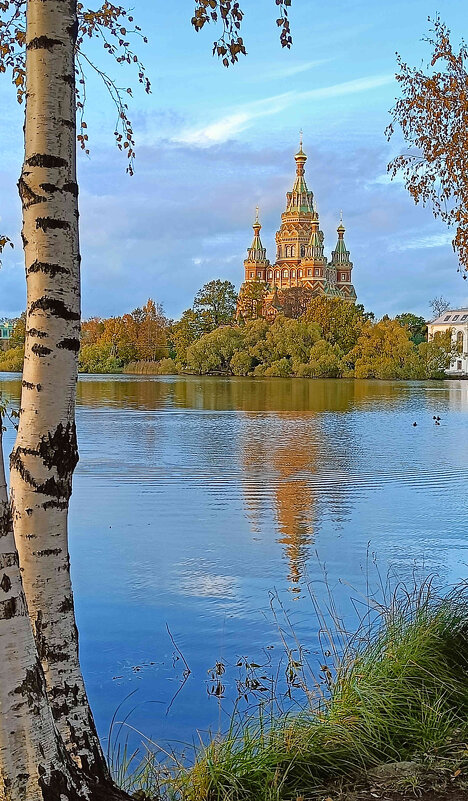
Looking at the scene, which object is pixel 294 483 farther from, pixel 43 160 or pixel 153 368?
pixel 153 368

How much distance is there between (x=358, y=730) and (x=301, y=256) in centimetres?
10905

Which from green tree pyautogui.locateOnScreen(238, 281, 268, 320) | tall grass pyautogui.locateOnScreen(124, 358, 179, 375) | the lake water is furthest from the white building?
the lake water

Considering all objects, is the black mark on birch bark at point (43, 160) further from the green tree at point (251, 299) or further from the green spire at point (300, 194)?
the green spire at point (300, 194)

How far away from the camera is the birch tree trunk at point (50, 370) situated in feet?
9.02

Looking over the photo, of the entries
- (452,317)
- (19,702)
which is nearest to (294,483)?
(19,702)

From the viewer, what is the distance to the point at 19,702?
2301 mm

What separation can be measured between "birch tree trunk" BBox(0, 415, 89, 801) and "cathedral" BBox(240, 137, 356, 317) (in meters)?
101

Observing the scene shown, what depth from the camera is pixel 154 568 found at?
26.3ft

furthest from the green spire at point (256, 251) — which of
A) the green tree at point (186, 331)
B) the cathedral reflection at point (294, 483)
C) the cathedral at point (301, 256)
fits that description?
the cathedral reflection at point (294, 483)

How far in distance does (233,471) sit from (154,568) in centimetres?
682

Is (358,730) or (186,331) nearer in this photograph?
(358,730)

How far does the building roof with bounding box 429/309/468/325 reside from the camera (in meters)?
93.6

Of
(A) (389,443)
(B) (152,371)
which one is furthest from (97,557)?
(B) (152,371)

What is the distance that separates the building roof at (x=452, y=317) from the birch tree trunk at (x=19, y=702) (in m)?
93.6
